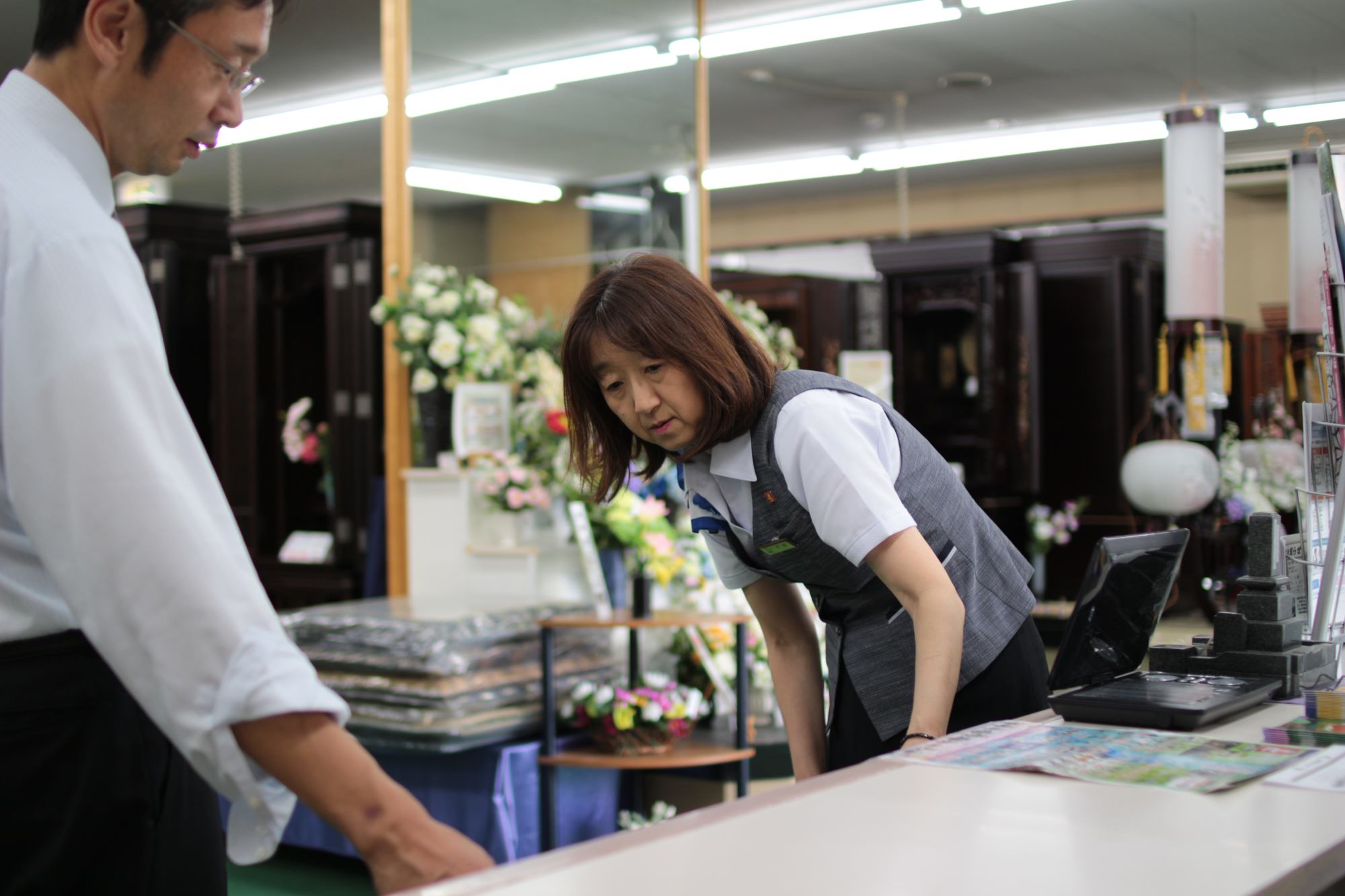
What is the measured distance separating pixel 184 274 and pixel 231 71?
5251 mm

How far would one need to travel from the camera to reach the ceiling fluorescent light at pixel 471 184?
5043mm

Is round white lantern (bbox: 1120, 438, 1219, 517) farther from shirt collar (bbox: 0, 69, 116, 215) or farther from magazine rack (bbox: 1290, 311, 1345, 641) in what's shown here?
shirt collar (bbox: 0, 69, 116, 215)

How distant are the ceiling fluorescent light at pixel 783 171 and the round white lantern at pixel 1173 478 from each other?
20.9 ft

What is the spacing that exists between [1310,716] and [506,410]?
3.16 m

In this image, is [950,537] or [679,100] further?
[679,100]

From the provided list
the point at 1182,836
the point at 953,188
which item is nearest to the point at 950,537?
the point at 1182,836

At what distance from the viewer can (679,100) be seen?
5938mm

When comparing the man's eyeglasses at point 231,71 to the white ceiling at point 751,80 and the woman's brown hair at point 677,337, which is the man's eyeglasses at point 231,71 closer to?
the woman's brown hair at point 677,337

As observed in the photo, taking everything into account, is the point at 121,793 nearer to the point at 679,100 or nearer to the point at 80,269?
the point at 80,269

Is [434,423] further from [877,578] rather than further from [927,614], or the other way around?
[927,614]

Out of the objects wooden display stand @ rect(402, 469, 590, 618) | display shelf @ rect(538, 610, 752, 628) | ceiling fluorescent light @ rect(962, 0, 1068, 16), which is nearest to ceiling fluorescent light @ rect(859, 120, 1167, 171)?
ceiling fluorescent light @ rect(962, 0, 1068, 16)

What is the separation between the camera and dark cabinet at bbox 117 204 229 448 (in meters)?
5.99

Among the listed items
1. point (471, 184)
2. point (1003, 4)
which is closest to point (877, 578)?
point (471, 184)

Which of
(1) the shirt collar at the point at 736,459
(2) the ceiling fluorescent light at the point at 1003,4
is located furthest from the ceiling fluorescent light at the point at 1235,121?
(1) the shirt collar at the point at 736,459
